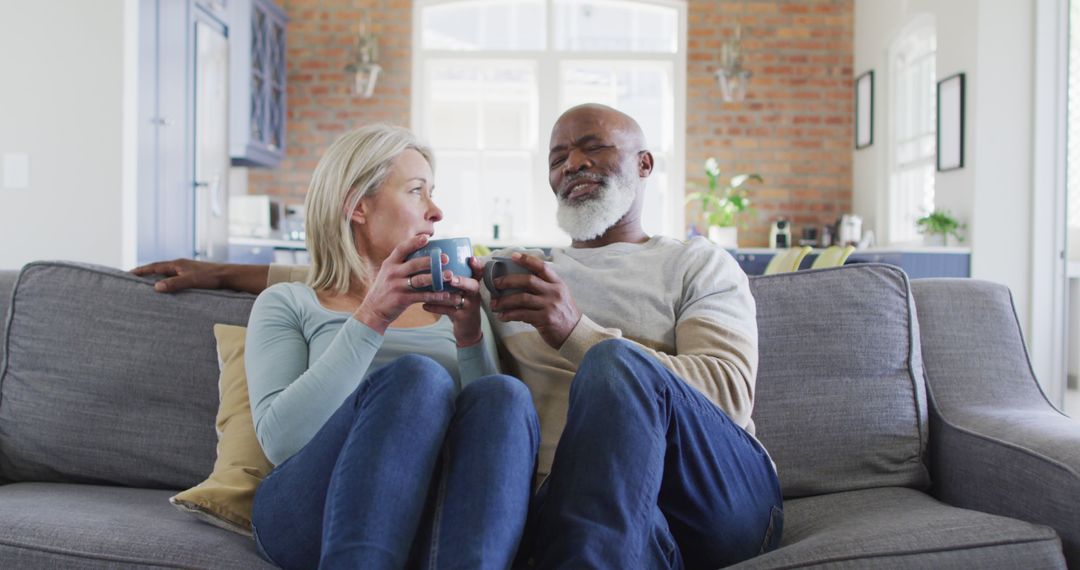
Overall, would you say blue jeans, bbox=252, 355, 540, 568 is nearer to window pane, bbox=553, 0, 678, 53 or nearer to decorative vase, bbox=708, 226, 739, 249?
decorative vase, bbox=708, 226, 739, 249

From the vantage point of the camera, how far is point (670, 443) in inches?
57.4

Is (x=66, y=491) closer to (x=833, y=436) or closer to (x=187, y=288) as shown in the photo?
(x=187, y=288)

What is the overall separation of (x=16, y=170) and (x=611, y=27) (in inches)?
182

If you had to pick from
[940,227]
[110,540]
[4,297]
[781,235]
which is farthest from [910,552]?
[781,235]

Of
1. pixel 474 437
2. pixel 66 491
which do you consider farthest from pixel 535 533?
pixel 66 491

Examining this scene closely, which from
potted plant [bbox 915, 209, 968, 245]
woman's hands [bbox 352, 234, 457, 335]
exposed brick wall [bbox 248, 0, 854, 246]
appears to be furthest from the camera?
exposed brick wall [bbox 248, 0, 854, 246]

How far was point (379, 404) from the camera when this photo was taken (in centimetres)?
A: 139

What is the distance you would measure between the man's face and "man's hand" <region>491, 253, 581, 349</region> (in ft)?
1.61

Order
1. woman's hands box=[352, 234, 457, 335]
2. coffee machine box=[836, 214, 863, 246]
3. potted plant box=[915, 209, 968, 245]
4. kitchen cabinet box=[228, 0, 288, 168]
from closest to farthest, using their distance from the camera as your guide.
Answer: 1. woman's hands box=[352, 234, 457, 335]
2. potted plant box=[915, 209, 968, 245]
3. kitchen cabinet box=[228, 0, 288, 168]
4. coffee machine box=[836, 214, 863, 246]

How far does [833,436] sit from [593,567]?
81cm

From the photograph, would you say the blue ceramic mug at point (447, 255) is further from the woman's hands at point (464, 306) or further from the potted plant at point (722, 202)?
the potted plant at point (722, 202)

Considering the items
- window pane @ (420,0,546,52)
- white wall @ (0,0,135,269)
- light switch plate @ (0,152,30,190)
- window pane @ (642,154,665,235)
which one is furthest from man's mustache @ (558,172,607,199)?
window pane @ (420,0,546,52)

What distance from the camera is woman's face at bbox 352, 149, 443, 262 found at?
1.89 metres

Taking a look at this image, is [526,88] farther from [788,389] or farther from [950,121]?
[788,389]
